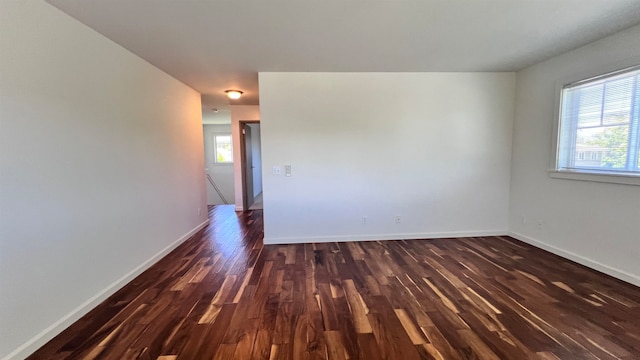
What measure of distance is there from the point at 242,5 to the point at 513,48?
2.98m

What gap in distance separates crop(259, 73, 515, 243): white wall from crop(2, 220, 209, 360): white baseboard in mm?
1631

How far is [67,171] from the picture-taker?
6.97ft

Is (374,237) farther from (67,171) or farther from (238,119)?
(238,119)

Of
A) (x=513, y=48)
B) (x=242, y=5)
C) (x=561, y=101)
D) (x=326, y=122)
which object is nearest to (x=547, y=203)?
(x=561, y=101)

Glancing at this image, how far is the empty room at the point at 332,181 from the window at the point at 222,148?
4.65m

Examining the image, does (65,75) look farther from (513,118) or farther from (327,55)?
(513,118)

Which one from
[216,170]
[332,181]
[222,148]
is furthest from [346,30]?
[216,170]

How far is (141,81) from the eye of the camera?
315 centimetres

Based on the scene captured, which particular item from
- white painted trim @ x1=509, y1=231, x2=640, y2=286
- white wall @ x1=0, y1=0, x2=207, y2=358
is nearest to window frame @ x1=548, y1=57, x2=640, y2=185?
white painted trim @ x1=509, y1=231, x2=640, y2=286

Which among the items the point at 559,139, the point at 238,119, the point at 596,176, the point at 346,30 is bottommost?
the point at 596,176

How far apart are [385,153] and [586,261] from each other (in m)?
2.65

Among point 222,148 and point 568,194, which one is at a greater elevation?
point 222,148

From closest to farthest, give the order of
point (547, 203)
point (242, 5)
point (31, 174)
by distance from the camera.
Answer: point (31, 174) < point (242, 5) < point (547, 203)

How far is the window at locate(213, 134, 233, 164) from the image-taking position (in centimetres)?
940
